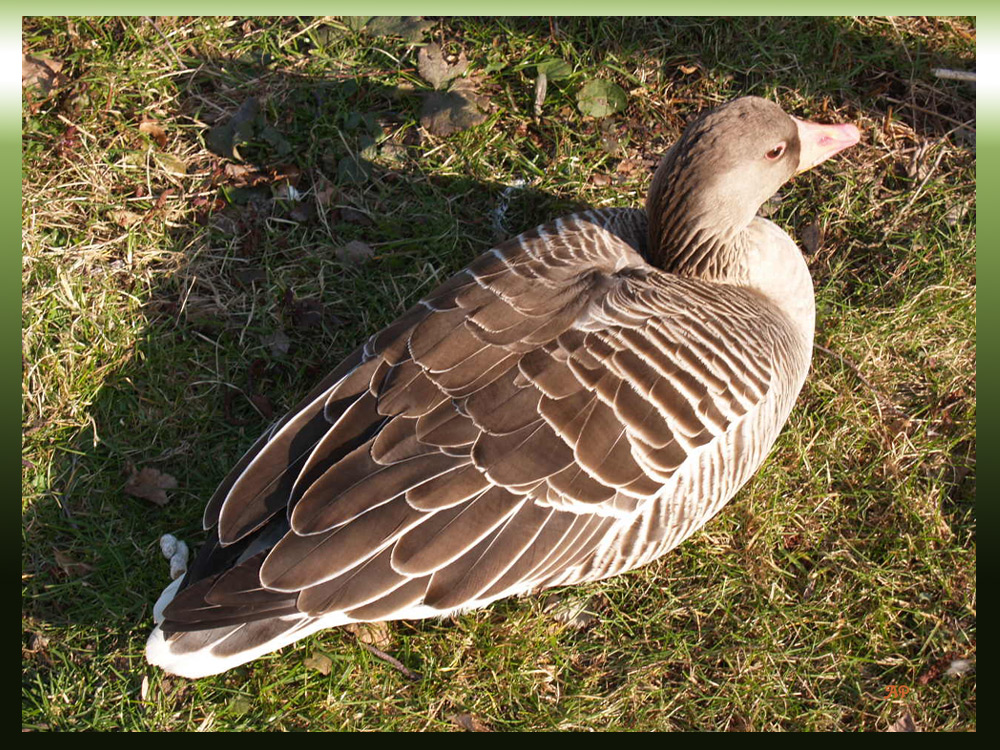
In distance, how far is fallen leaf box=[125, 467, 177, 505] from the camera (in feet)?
12.4

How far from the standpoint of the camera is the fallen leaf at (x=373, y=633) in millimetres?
3580

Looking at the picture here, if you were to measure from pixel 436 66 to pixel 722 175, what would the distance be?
197 cm

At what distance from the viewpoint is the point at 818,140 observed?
3561 millimetres

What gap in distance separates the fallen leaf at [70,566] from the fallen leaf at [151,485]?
364mm

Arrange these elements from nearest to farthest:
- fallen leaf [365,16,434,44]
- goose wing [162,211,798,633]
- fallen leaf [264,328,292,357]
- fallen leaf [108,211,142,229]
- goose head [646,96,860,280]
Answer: goose wing [162,211,798,633], goose head [646,96,860,280], fallen leaf [264,328,292,357], fallen leaf [108,211,142,229], fallen leaf [365,16,434,44]

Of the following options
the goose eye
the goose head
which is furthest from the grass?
the goose eye

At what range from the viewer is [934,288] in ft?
14.0

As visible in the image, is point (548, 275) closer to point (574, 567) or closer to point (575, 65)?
point (574, 567)

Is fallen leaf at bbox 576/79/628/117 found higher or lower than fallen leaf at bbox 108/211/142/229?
higher

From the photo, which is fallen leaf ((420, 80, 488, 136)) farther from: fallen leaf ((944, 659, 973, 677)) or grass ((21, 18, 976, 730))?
fallen leaf ((944, 659, 973, 677))

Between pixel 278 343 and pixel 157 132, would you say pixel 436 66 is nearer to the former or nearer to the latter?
pixel 157 132

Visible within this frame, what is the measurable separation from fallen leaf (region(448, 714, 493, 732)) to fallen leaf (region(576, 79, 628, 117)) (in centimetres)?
307

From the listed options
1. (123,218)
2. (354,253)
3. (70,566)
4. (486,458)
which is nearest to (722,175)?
(486,458)

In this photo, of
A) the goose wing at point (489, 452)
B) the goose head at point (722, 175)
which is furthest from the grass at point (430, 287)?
the goose head at point (722, 175)
